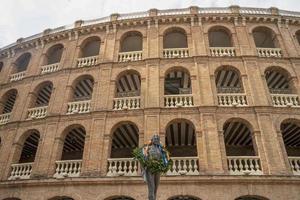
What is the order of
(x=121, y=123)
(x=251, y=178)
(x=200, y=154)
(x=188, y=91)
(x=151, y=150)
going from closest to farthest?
1. (x=151, y=150)
2. (x=251, y=178)
3. (x=200, y=154)
4. (x=121, y=123)
5. (x=188, y=91)

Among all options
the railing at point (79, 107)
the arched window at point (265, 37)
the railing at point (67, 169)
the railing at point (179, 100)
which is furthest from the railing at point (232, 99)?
the railing at point (67, 169)

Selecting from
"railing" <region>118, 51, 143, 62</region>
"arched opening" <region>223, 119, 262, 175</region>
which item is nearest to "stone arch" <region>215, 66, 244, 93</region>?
"arched opening" <region>223, 119, 262, 175</region>

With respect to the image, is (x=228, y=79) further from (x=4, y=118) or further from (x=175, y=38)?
(x=4, y=118)

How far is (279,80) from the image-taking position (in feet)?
57.8

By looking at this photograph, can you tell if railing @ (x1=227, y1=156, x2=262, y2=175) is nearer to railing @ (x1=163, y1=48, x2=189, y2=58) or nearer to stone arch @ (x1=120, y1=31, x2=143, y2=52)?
railing @ (x1=163, y1=48, x2=189, y2=58)

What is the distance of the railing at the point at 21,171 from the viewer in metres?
14.6

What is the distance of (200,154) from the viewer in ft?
44.1

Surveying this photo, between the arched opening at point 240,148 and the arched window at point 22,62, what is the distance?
15.1m

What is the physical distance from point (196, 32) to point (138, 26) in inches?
153

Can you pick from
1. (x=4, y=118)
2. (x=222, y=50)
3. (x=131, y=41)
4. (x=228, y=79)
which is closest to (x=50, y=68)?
(x=4, y=118)

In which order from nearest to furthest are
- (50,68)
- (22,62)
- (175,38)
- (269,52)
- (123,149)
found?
(269,52), (123,149), (50,68), (175,38), (22,62)

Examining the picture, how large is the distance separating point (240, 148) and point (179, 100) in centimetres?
526

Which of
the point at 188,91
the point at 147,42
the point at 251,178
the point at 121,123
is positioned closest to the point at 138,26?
the point at 147,42

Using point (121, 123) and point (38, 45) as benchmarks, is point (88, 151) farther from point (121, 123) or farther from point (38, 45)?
point (38, 45)
